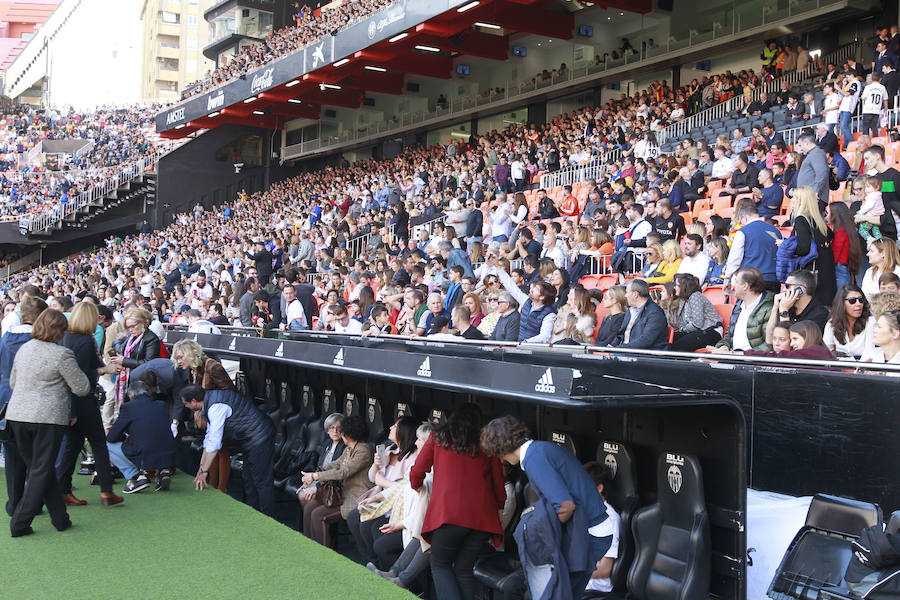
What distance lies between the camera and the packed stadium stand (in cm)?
427

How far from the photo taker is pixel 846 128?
13.0 m

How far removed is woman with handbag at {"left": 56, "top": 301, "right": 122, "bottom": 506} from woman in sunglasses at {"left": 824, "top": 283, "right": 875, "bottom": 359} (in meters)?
5.43

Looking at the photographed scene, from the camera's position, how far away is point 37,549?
20.2ft

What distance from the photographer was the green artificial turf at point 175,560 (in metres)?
5.27

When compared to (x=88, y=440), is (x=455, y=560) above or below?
below

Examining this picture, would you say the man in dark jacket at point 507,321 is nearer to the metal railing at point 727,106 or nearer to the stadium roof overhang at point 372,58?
the metal railing at point 727,106

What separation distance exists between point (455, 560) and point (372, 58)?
22.1 m

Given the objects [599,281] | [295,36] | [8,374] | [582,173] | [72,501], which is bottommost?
[72,501]

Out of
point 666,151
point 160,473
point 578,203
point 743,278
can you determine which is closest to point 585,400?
point 743,278

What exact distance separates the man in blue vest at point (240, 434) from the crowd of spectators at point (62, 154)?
34.0 metres

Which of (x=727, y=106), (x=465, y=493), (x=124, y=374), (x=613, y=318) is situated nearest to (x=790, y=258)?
(x=613, y=318)

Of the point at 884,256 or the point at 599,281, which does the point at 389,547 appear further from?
the point at 599,281

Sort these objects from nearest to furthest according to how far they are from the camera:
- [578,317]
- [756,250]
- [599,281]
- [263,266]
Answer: [578,317] < [756,250] < [599,281] < [263,266]

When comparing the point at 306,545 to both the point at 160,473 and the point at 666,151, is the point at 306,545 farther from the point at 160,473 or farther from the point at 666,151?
the point at 666,151
